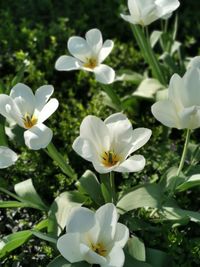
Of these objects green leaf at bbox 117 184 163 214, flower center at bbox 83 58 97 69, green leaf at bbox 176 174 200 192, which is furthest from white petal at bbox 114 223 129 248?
flower center at bbox 83 58 97 69

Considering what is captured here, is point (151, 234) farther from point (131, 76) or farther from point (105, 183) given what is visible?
point (131, 76)

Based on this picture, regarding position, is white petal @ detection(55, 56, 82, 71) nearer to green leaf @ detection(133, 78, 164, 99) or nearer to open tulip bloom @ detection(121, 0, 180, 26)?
open tulip bloom @ detection(121, 0, 180, 26)

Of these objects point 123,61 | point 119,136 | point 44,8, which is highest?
point 119,136

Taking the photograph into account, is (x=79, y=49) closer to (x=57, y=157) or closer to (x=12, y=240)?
(x=57, y=157)


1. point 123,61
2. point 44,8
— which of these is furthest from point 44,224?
point 44,8

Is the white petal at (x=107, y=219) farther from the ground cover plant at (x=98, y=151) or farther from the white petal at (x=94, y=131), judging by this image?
the white petal at (x=94, y=131)

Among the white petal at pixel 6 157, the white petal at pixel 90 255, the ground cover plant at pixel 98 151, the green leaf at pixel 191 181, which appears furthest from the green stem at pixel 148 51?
the white petal at pixel 90 255

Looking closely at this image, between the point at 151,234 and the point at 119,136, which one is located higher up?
the point at 119,136
